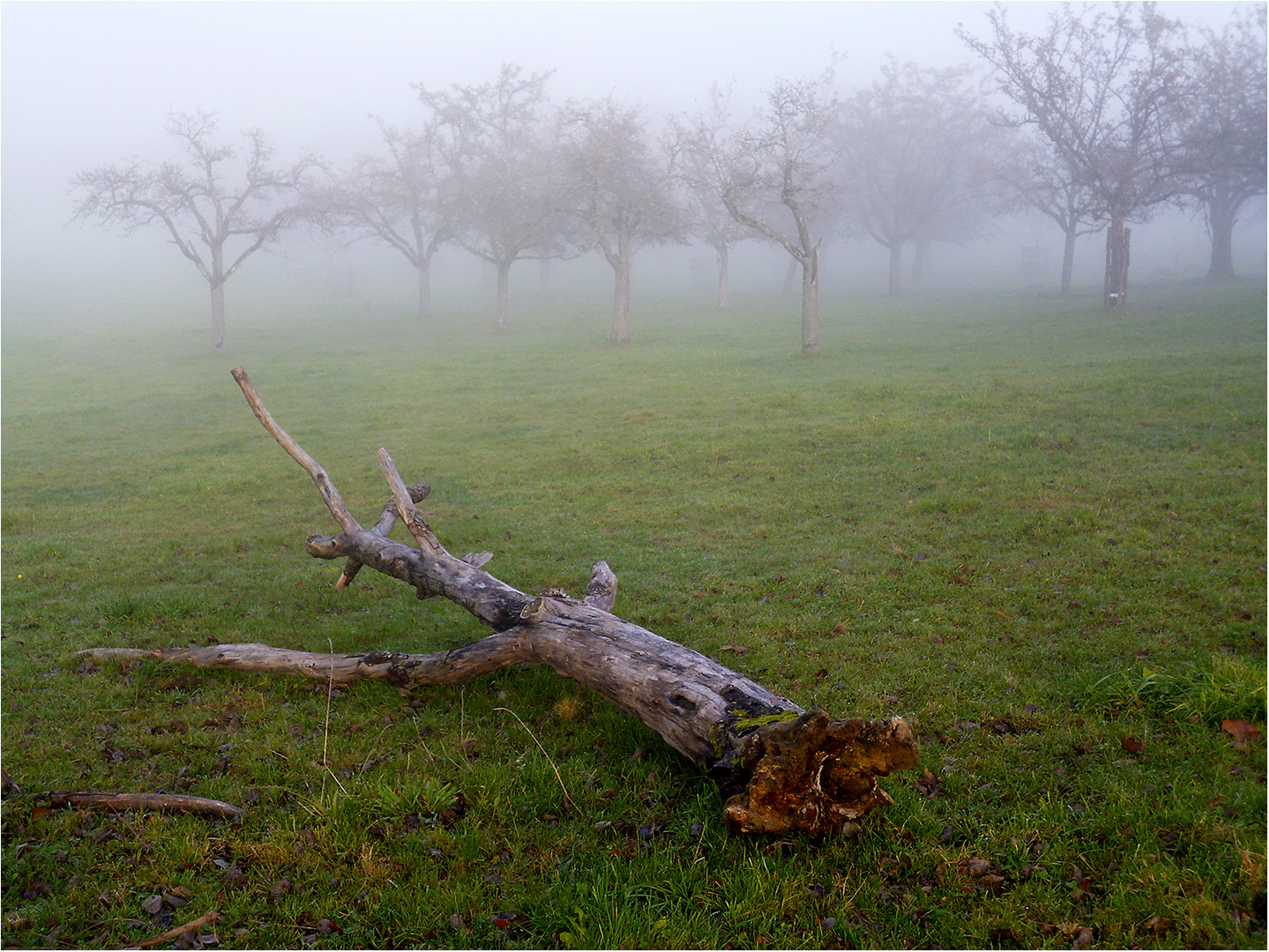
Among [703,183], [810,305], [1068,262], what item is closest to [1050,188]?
[1068,262]

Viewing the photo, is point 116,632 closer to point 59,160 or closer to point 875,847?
point 875,847

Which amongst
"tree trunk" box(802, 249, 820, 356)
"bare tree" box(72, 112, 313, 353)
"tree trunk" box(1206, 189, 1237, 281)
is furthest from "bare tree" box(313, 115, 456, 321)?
"tree trunk" box(1206, 189, 1237, 281)

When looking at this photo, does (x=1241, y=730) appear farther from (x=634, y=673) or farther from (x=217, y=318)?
(x=217, y=318)

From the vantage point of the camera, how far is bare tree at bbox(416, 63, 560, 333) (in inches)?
1623

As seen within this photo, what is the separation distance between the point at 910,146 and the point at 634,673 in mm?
54074

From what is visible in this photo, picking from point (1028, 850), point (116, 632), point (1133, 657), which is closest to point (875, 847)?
point (1028, 850)

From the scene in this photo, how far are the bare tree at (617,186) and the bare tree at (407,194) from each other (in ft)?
32.0

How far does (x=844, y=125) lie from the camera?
52.9 metres

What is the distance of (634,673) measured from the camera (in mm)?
5645

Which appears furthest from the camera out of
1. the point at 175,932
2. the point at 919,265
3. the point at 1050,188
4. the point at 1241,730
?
the point at 919,265

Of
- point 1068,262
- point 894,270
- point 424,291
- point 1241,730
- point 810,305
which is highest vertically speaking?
point 894,270

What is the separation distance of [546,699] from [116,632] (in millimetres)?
4631

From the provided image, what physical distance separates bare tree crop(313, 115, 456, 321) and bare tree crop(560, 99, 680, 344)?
9.76 meters

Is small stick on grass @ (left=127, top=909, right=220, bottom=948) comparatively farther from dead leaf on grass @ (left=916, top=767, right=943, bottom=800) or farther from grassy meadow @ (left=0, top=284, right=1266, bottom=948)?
dead leaf on grass @ (left=916, top=767, right=943, bottom=800)
